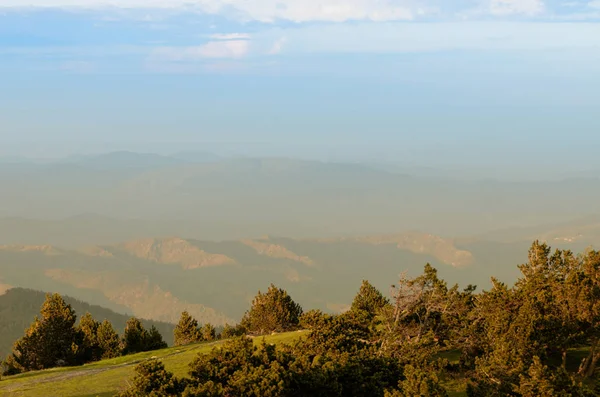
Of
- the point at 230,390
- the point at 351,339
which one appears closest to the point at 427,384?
the point at 230,390

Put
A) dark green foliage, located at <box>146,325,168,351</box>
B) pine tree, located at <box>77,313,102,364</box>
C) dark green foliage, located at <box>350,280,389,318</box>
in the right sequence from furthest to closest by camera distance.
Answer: dark green foliage, located at <box>350,280,389,318</box> → dark green foliage, located at <box>146,325,168,351</box> → pine tree, located at <box>77,313,102,364</box>

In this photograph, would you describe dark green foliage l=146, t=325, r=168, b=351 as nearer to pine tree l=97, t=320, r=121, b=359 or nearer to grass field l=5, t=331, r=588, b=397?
pine tree l=97, t=320, r=121, b=359

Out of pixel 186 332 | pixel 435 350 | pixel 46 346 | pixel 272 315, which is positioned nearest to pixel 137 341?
pixel 186 332

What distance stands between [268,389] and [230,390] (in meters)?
2.19

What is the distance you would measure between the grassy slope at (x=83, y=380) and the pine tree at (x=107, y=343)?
455 inches

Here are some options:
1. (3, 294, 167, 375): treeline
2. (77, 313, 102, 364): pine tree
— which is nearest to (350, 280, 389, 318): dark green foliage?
(3, 294, 167, 375): treeline

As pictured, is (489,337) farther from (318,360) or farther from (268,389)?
(268,389)

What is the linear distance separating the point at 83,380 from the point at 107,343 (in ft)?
79.8

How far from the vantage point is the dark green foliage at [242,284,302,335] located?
2970 inches

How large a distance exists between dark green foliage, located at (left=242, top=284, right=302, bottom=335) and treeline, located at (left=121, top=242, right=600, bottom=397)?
85.5ft

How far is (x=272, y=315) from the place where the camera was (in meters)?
75.9

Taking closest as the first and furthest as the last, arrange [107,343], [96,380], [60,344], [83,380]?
[96,380] < [83,380] < [60,344] < [107,343]

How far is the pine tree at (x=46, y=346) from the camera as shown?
69.1 meters

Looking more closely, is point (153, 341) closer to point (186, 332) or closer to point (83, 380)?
point (186, 332)
